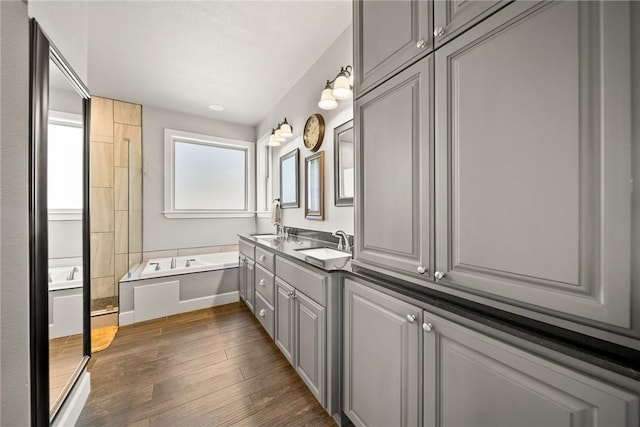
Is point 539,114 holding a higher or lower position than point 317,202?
higher

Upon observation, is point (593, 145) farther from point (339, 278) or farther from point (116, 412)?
point (116, 412)

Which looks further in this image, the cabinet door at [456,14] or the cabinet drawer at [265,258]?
the cabinet drawer at [265,258]

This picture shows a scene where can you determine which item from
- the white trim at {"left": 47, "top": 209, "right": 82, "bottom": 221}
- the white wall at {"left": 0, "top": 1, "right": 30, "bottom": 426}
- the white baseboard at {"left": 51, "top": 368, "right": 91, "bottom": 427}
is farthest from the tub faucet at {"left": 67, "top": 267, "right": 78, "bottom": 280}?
the white baseboard at {"left": 51, "top": 368, "right": 91, "bottom": 427}

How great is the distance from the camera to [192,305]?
9.80 ft

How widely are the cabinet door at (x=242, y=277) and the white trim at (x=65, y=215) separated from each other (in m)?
1.64

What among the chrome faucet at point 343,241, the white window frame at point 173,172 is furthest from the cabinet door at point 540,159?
the white window frame at point 173,172

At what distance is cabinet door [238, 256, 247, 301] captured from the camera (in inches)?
115

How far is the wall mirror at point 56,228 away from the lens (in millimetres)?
1028

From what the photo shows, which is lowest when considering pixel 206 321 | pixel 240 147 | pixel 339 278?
pixel 206 321

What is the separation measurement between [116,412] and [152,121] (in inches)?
133

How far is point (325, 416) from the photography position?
145cm

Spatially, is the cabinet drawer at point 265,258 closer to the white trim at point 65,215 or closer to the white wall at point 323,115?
the white wall at point 323,115

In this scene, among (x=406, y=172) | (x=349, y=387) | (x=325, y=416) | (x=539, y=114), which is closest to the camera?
(x=539, y=114)

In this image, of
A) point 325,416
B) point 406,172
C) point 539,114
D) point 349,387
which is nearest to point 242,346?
point 325,416
